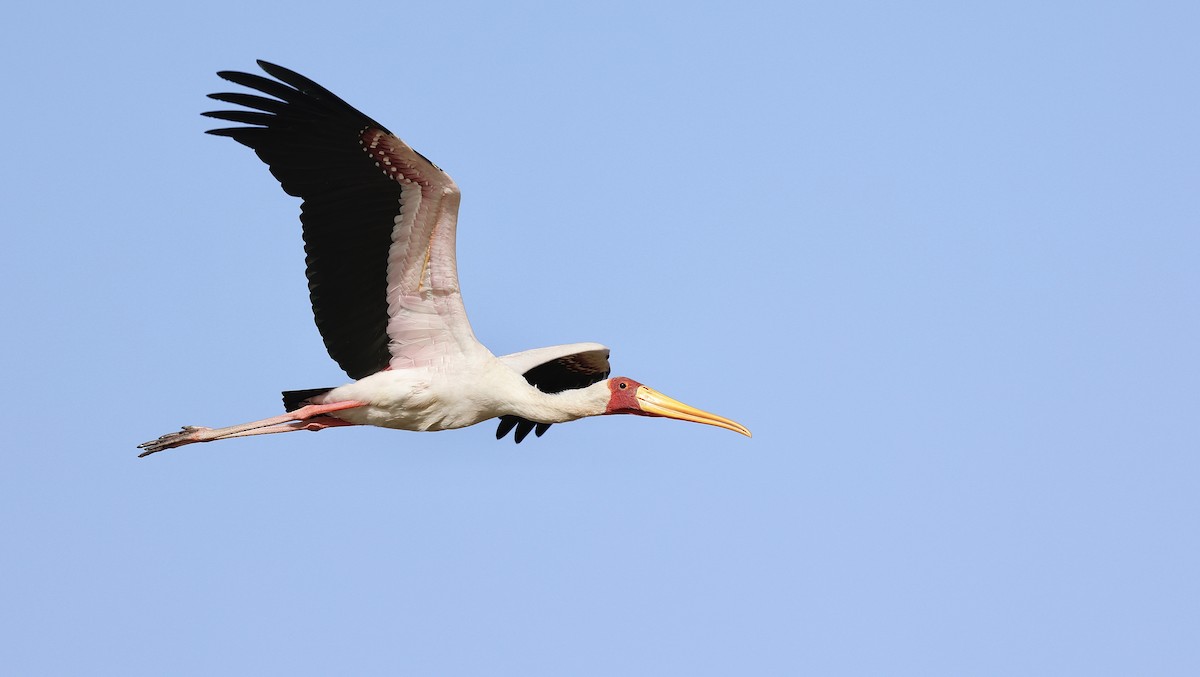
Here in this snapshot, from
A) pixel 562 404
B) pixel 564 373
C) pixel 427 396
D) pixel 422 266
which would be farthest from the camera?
pixel 564 373

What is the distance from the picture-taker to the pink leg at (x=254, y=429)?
17.7 metres

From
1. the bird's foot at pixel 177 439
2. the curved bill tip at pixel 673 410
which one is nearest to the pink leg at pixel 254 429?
the bird's foot at pixel 177 439

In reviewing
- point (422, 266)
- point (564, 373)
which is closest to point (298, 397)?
point (422, 266)

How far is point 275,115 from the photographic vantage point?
16.6 m

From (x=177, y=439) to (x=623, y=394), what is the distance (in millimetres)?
4249

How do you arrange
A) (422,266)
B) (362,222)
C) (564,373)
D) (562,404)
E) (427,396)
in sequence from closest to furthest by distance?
1. (362,222)
2. (422,266)
3. (427,396)
4. (562,404)
5. (564,373)

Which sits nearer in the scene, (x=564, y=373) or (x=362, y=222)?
(x=362, y=222)

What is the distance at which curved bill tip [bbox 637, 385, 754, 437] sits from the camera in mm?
18359

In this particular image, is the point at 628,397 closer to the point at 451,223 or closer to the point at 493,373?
the point at 493,373

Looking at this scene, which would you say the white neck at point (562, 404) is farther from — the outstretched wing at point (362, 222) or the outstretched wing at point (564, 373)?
the outstretched wing at point (564, 373)

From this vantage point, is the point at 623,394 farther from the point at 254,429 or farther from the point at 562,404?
the point at 254,429

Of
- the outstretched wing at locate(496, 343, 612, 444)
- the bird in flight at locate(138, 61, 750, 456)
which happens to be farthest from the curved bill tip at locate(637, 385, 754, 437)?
the outstretched wing at locate(496, 343, 612, 444)

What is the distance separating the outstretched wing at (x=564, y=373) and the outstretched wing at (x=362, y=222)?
261cm

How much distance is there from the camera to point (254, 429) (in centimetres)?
1777
